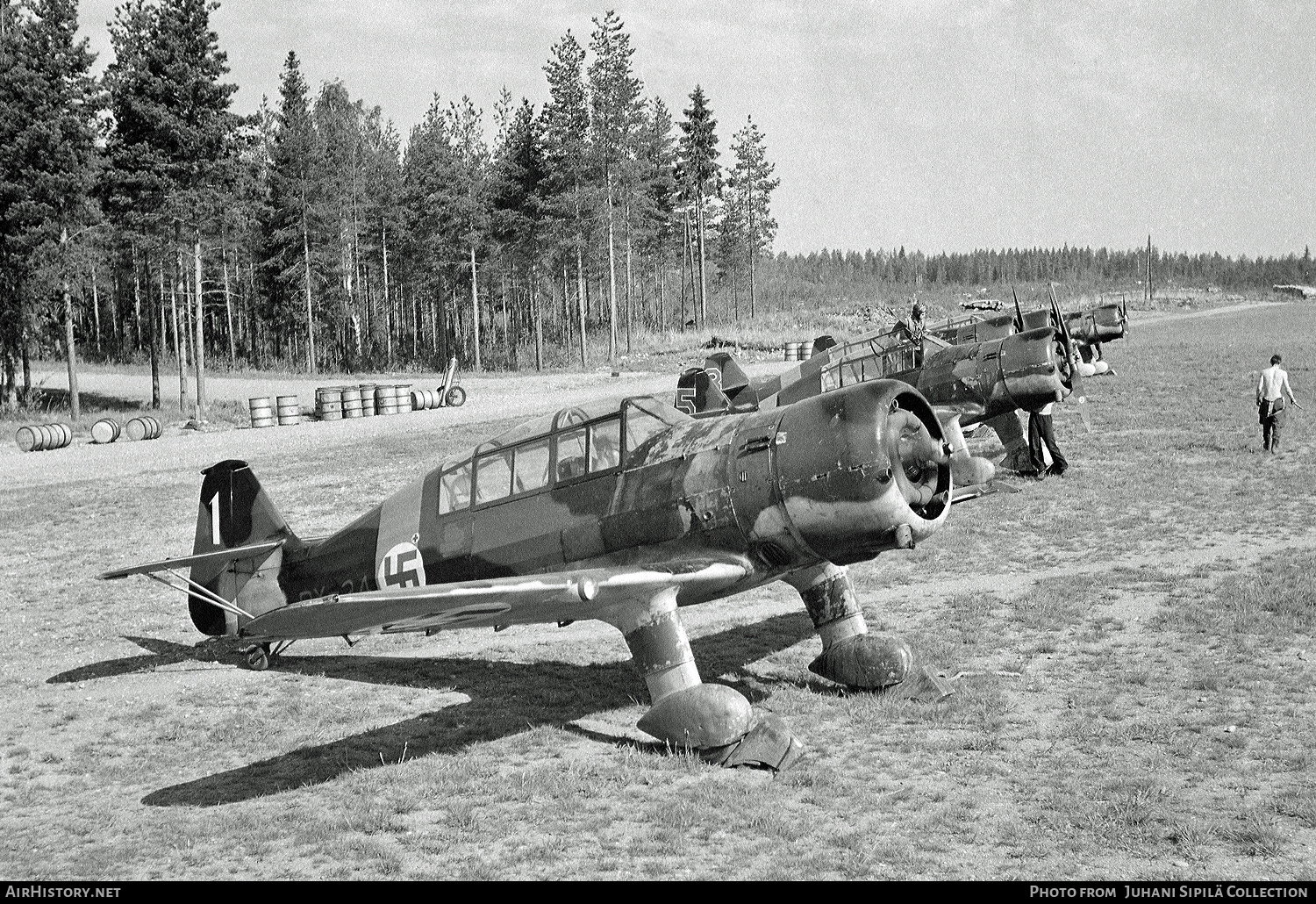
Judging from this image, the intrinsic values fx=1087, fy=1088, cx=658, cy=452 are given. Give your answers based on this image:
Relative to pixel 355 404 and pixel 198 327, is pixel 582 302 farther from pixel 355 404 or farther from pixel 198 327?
pixel 198 327

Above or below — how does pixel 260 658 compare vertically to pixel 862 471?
below

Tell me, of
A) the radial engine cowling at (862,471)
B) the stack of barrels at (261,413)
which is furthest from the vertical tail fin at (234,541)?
the stack of barrels at (261,413)

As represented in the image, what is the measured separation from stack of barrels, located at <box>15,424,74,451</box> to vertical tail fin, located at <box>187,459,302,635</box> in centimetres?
2395

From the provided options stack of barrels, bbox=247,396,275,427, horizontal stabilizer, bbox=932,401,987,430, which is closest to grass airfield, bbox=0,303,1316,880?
horizontal stabilizer, bbox=932,401,987,430

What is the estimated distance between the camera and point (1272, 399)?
19.8 m

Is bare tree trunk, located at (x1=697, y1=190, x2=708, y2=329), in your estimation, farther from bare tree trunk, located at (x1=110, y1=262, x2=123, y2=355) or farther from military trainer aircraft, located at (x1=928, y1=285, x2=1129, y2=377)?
military trainer aircraft, located at (x1=928, y1=285, x2=1129, y2=377)

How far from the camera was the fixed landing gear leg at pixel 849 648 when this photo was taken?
8953 millimetres

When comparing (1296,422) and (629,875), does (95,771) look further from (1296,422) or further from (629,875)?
(1296,422)

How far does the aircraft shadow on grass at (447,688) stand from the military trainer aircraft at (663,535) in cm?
73

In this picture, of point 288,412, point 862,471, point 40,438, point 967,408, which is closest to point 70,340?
point 40,438

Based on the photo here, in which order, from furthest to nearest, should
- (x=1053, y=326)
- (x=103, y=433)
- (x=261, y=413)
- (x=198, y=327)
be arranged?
(x=198, y=327) → (x=261, y=413) → (x=103, y=433) → (x=1053, y=326)

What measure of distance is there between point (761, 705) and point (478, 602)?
9.57 feet
